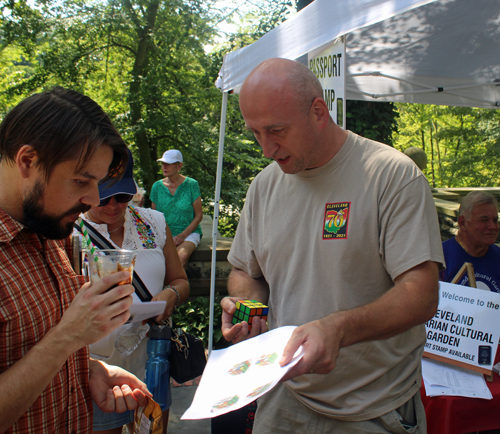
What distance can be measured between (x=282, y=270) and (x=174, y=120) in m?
7.07

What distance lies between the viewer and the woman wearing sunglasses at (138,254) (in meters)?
2.38

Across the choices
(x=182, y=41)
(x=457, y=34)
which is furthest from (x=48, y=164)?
Result: (x=182, y=41)

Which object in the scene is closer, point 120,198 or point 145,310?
point 145,310

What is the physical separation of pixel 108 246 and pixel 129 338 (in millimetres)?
536

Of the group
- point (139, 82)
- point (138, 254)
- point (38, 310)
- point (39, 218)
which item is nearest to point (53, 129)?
point (39, 218)

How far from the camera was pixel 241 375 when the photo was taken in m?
1.38

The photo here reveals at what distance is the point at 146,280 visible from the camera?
8.59 ft

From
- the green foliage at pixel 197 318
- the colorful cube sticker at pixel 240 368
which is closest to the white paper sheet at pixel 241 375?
the colorful cube sticker at pixel 240 368

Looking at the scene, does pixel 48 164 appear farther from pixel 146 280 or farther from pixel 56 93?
pixel 146 280

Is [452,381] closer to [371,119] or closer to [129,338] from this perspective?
[129,338]

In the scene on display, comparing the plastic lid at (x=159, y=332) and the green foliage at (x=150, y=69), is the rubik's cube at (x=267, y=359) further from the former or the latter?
the green foliage at (x=150, y=69)

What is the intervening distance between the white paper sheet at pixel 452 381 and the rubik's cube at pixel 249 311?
4.16ft

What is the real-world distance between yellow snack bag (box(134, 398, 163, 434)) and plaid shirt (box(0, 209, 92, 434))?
7.5 inches

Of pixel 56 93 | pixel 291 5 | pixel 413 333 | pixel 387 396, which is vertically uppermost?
pixel 291 5
